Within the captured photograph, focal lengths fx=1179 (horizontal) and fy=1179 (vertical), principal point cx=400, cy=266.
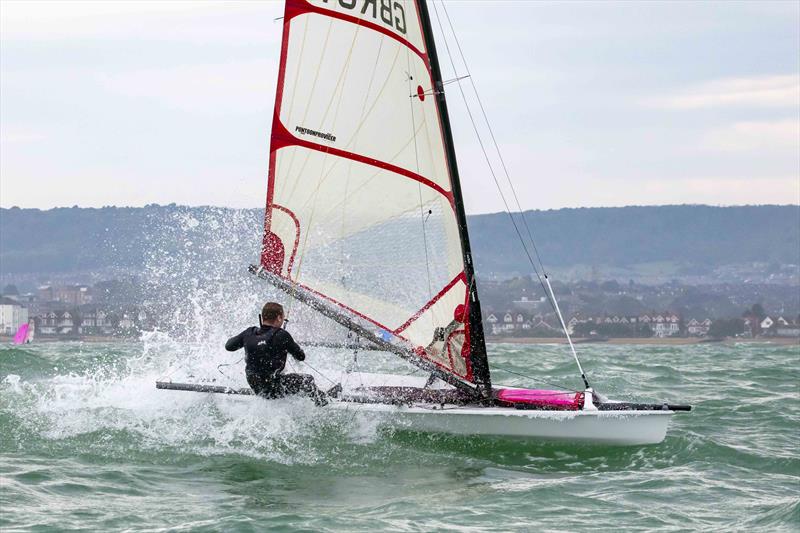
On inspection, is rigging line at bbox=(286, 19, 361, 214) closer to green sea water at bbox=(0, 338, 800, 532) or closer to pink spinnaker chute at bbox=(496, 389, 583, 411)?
green sea water at bbox=(0, 338, 800, 532)

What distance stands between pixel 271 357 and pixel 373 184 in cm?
209

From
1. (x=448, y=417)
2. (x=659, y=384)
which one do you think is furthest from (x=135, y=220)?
(x=448, y=417)

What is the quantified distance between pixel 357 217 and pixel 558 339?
81.0 m

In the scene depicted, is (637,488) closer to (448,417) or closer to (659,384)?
(448,417)

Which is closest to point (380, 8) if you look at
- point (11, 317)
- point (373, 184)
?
point (373, 184)

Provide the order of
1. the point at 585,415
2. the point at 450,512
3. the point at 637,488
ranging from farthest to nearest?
the point at 585,415, the point at 637,488, the point at 450,512

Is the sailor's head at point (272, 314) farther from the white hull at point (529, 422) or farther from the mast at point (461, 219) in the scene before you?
the mast at point (461, 219)

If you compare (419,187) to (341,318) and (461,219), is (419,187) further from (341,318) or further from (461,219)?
(341,318)

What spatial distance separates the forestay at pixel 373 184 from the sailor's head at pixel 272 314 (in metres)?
0.87

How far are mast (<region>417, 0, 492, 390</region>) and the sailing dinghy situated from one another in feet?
0.04

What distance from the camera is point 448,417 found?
11.0 meters

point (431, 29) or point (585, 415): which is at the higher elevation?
point (431, 29)

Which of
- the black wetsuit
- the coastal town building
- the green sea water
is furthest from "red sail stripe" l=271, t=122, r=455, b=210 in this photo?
the coastal town building

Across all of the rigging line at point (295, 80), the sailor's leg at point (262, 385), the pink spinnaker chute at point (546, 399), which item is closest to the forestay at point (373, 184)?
the rigging line at point (295, 80)
